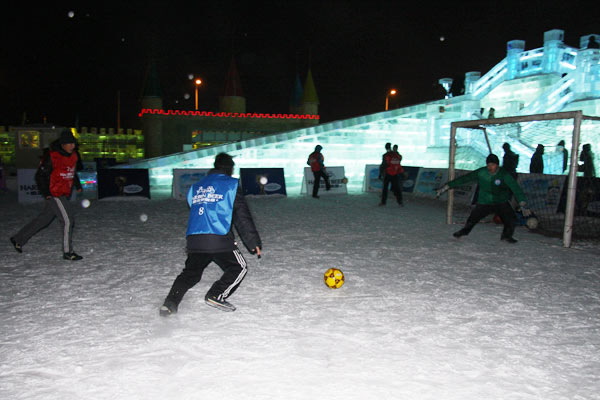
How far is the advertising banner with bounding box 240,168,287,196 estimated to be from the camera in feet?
50.9

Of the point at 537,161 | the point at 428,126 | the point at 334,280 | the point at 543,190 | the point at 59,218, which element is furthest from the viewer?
the point at 428,126

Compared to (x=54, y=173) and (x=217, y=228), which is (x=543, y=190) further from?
(x=54, y=173)

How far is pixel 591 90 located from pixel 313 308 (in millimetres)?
21491

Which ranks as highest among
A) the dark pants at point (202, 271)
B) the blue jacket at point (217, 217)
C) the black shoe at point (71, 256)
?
the blue jacket at point (217, 217)

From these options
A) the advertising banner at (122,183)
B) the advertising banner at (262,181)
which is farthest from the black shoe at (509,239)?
the advertising banner at (122,183)

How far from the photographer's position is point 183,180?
15086 millimetres

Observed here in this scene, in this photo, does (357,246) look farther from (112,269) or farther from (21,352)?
(21,352)

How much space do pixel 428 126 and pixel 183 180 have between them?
12140mm

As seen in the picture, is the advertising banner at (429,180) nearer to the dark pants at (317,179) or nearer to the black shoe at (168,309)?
the dark pants at (317,179)

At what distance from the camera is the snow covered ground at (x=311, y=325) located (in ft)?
10.1

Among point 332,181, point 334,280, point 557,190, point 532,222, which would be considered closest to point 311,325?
point 334,280

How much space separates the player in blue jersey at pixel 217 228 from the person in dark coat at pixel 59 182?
3.07m

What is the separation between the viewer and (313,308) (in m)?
4.64

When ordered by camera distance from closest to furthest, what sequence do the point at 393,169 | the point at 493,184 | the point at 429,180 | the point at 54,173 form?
the point at 54,173
the point at 493,184
the point at 393,169
the point at 429,180
